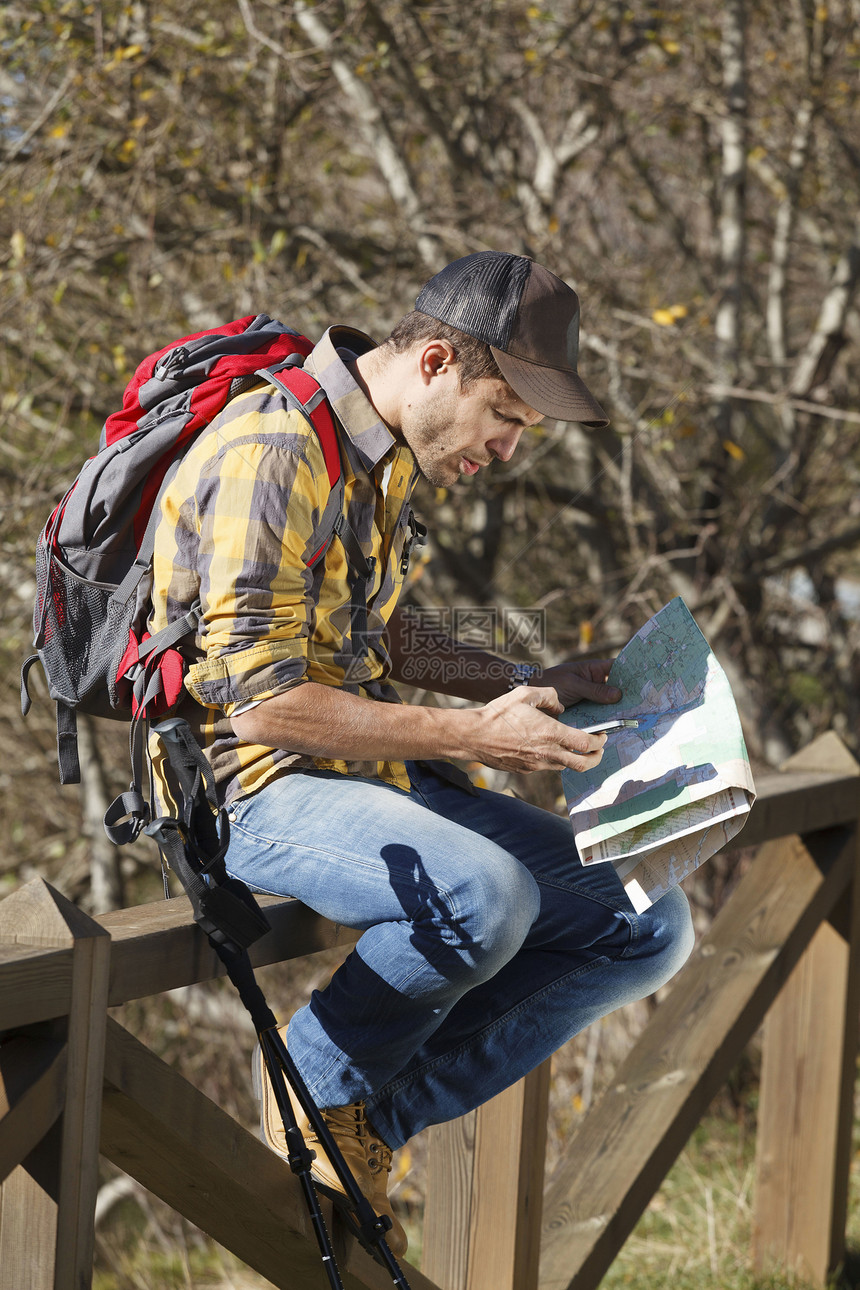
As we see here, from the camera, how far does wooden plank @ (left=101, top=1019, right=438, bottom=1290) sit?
145cm

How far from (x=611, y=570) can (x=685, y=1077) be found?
8.63 feet

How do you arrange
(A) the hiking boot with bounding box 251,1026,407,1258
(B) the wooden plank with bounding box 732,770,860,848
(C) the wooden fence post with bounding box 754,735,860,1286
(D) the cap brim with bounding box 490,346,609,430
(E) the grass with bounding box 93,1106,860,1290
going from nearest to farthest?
1. (A) the hiking boot with bounding box 251,1026,407,1258
2. (D) the cap brim with bounding box 490,346,609,430
3. (B) the wooden plank with bounding box 732,770,860,848
4. (C) the wooden fence post with bounding box 754,735,860,1286
5. (E) the grass with bounding box 93,1106,860,1290

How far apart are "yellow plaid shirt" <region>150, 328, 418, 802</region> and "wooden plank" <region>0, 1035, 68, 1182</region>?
1.63 ft

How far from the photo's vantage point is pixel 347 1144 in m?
1.70

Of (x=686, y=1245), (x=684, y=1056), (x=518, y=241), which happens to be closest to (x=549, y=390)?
(x=684, y=1056)

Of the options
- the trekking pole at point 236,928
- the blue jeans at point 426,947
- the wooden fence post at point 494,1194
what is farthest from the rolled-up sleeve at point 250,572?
the wooden fence post at point 494,1194

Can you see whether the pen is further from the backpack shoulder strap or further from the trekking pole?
the trekking pole

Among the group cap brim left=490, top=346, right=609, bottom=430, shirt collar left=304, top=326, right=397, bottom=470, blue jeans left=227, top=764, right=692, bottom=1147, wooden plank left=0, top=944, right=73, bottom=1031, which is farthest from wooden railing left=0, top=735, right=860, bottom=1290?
cap brim left=490, top=346, right=609, bottom=430

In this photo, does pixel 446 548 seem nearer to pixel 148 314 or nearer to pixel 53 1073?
pixel 148 314

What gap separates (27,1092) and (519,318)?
1231mm

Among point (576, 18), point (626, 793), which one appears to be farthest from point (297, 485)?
point (576, 18)

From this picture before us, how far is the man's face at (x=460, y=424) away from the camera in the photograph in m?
1.83

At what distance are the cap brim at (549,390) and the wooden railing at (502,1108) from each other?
0.83 m

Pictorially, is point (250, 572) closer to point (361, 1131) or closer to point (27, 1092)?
point (27, 1092)
